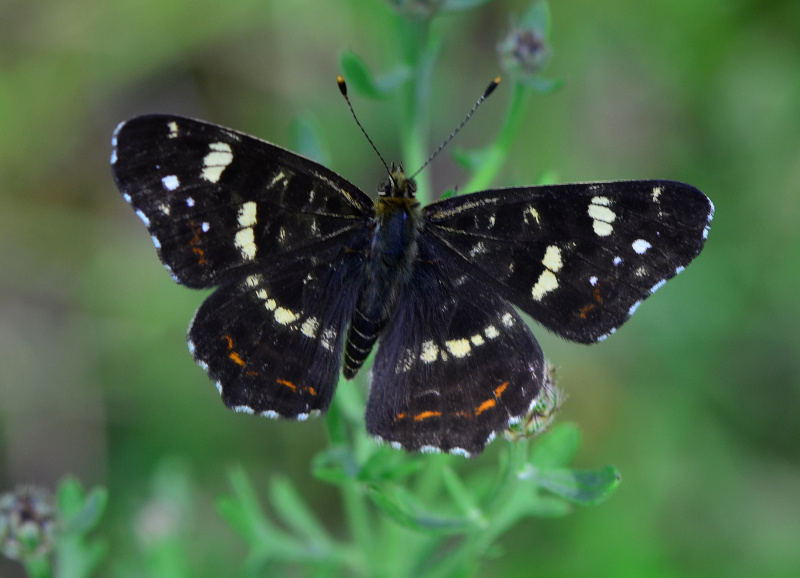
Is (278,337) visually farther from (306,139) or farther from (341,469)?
(306,139)

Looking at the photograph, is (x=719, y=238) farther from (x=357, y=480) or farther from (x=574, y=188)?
(x=357, y=480)

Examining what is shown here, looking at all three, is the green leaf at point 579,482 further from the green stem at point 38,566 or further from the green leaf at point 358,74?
the green stem at point 38,566

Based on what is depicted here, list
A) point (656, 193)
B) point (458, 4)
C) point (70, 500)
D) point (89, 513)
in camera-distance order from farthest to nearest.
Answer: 1. point (458, 4)
2. point (70, 500)
3. point (89, 513)
4. point (656, 193)

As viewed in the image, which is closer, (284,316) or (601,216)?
(601,216)

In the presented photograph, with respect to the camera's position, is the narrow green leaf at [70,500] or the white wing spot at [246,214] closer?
the white wing spot at [246,214]

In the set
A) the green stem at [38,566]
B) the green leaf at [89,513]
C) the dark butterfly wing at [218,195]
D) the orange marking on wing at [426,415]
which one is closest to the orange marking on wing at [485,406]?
the orange marking on wing at [426,415]

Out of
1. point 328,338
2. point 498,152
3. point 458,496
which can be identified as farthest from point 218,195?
point 458,496

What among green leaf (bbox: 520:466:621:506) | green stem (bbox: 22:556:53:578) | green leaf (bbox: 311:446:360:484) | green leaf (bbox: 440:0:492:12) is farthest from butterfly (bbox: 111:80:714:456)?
green stem (bbox: 22:556:53:578)
